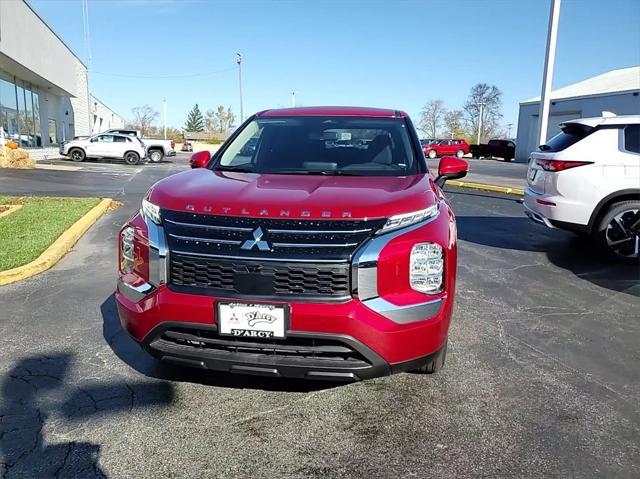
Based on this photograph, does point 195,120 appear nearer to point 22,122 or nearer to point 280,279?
point 22,122

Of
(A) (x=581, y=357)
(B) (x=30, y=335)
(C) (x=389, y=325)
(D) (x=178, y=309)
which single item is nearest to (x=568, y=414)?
(A) (x=581, y=357)

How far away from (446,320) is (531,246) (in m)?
5.34

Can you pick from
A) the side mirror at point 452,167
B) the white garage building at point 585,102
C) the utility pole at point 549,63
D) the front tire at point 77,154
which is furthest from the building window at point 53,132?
the side mirror at point 452,167

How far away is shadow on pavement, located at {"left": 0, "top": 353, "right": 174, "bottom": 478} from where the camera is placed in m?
2.30

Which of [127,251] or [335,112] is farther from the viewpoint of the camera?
[335,112]

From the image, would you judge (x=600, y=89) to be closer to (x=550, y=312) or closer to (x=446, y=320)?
(x=550, y=312)

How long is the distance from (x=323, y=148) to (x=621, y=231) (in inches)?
178

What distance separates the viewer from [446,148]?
4153cm

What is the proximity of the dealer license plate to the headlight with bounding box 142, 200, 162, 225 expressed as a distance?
639 mm

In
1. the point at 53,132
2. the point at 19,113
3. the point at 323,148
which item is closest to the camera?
the point at 323,148

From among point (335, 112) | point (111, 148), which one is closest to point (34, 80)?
point (111, 148)

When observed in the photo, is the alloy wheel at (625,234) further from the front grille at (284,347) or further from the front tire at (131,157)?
the front tire at (131,157)

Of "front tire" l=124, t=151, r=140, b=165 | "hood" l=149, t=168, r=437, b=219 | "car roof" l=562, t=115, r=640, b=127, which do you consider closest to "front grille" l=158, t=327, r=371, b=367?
"hood" l=149, t=168, r=437, b=219

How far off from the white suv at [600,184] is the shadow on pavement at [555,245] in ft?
1.27
